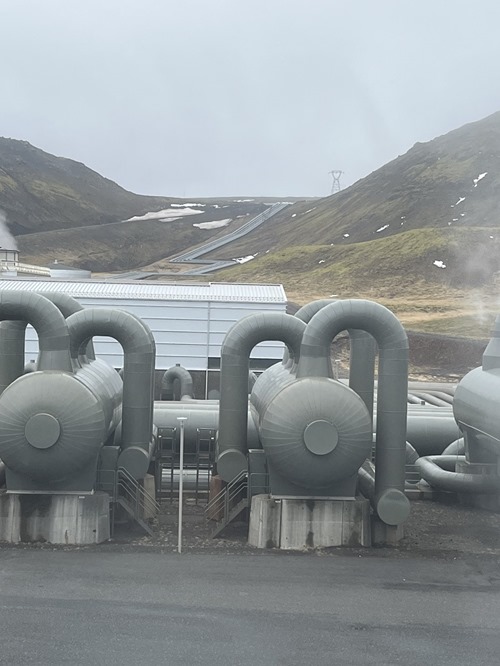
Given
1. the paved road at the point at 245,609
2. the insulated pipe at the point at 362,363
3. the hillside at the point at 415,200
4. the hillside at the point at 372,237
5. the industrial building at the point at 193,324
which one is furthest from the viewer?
the hillside at the point at 415,200

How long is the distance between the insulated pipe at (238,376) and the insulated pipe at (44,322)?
4.40 meters

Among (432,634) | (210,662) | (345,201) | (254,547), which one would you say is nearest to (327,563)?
(254,547)

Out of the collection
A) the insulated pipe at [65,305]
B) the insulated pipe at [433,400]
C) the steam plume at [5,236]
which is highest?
the steam plume at [5,236]

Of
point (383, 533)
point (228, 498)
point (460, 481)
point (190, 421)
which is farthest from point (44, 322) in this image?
point (460, 481)

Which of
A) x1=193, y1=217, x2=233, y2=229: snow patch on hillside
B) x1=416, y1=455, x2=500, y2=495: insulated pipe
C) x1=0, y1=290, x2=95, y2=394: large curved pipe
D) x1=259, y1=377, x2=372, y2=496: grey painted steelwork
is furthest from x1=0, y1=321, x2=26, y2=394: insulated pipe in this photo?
x1=193, y1=217, x2=233, y2=229: snow patch on hillside

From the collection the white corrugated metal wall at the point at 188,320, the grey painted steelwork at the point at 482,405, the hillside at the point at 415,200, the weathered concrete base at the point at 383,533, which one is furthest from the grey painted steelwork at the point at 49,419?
the hillside at the point at 415,200

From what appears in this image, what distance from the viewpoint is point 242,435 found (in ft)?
76.6

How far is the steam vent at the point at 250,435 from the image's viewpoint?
20.3m

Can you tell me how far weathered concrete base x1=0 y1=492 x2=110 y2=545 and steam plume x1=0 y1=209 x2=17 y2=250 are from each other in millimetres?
95652

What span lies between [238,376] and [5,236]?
5195 inches

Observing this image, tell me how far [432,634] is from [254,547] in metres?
6.73

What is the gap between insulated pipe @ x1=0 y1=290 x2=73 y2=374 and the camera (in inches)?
845

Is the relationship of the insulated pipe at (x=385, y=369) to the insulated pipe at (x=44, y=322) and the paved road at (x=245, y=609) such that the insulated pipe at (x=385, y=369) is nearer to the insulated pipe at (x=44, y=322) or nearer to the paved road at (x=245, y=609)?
the paved road at (x=245, y=609)

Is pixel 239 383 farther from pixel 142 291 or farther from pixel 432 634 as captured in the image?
pixel 142 291
